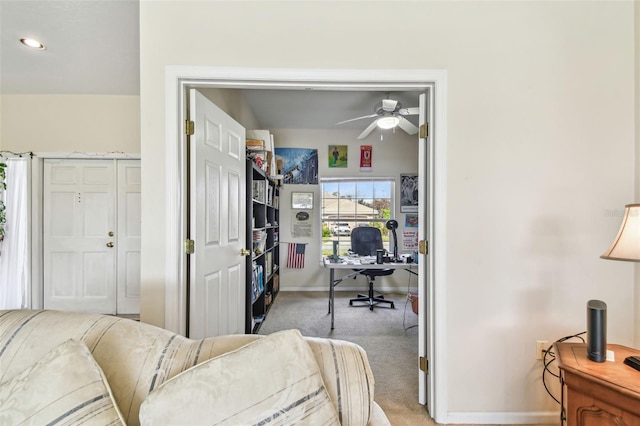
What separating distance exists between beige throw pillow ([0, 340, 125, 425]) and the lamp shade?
179 cm

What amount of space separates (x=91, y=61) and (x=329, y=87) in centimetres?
255

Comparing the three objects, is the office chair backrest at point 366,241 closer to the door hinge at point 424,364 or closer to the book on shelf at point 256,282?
the book on shelf at point 256,282

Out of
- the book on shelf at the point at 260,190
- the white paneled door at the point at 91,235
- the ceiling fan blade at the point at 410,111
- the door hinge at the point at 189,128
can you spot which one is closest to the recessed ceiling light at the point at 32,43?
the white paneled door at the point at 91,235

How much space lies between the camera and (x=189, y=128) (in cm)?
159

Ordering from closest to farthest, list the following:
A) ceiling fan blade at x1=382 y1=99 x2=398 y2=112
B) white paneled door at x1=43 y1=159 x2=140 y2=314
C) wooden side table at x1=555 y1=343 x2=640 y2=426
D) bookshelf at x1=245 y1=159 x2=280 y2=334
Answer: wooden side table at x1=555 y1=343 x2=640 y2=426 → bookshelf at x1=245 y1=159 x2=280 y2=334 → ceiling fan blade at x1=382 y1=99 x2=398 y2=112 → white paneled door at x1=43 y1=159 x2=140 y2=314

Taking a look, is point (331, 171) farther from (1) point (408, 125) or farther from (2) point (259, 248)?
(2) point (259, 248)

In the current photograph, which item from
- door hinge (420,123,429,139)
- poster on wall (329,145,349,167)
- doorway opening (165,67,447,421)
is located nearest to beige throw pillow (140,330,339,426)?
doorway opening (165,67,447,421)

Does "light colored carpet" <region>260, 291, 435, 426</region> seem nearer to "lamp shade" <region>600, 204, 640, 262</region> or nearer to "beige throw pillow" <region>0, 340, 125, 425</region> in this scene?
"lamp shade" <region>600, 204, 640, 262</region>

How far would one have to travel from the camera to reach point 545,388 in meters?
1.55

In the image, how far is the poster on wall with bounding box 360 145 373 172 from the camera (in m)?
4.57

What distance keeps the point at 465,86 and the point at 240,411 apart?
187cm

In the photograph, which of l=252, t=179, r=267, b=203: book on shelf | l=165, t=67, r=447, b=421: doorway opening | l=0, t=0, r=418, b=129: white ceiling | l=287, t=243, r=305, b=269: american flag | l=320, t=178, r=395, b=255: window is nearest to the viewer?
l=165, t=67, r=447, b=421: doorway opening

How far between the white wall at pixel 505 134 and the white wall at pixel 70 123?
7.61 feet

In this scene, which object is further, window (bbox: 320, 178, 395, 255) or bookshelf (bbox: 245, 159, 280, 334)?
window (bbox: 320, 178, 395, 255)
